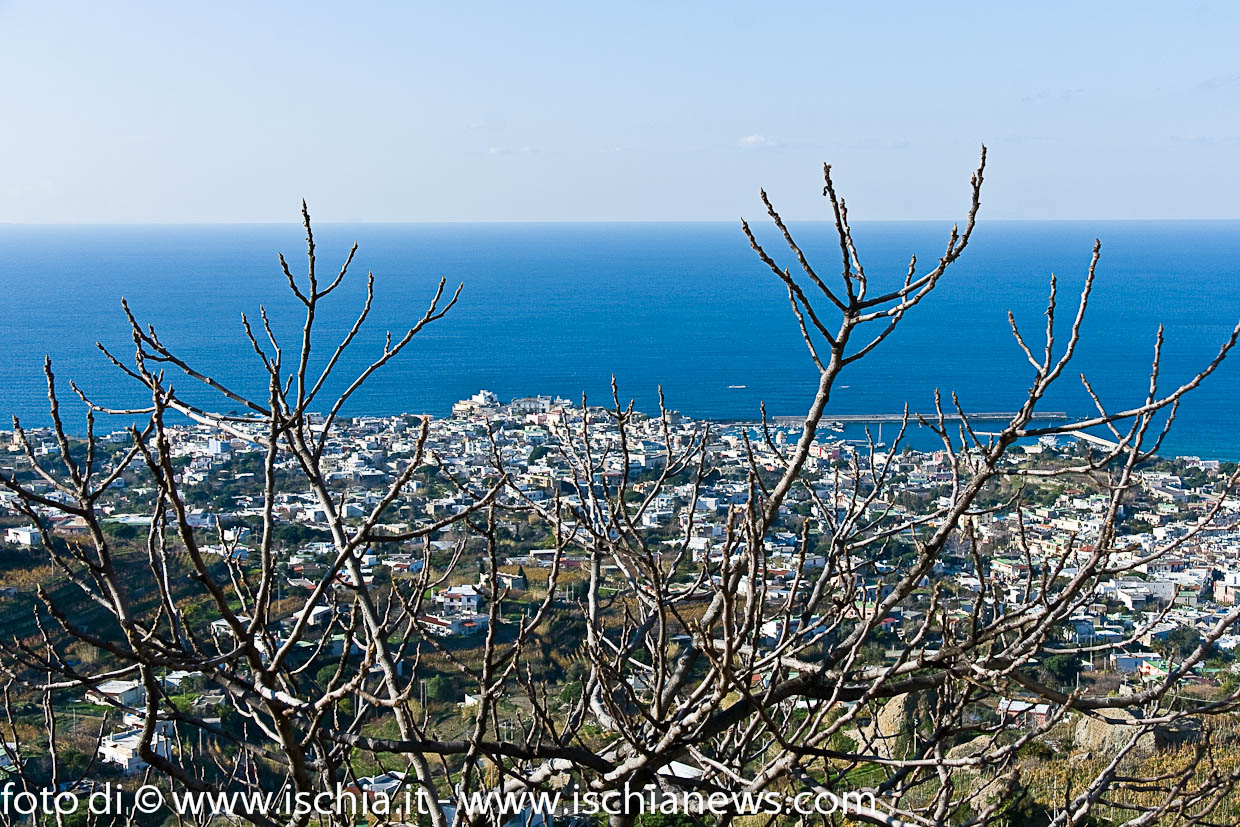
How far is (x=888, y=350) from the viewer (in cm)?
3900

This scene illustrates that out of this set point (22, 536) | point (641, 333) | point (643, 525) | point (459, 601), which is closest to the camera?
point (643, 525)

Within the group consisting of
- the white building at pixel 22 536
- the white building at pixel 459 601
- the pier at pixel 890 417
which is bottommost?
the pier at pixel 890 417

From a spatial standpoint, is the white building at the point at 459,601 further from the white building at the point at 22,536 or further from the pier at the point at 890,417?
the pier at the point at 890,417

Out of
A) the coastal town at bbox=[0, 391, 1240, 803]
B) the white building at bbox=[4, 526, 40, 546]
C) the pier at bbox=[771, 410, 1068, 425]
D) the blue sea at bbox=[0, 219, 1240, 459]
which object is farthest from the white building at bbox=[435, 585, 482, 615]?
the pier at bbox=[771, 410, 1068, 425]

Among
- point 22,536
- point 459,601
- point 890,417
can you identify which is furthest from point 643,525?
point 890,417

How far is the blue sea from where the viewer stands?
29641mm

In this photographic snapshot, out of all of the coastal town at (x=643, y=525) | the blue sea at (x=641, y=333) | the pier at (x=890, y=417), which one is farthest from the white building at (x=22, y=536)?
the pier at (x=890, y=417)

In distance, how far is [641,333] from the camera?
44531 millimetres

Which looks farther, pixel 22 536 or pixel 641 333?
pixel 641 333

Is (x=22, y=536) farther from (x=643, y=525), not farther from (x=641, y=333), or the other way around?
(x=641, y=333)

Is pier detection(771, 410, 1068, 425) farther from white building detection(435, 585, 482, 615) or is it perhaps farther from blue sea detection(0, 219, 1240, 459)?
white building detection(435, 585, 482, 615)

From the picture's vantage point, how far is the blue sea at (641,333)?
2964 cm

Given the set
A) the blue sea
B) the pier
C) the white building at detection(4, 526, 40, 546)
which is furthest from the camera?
the blue sea

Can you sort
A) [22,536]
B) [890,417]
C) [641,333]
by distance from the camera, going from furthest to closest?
[641,333] < [890,417] < [22,536]
